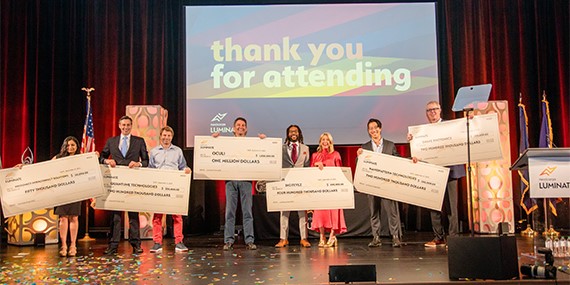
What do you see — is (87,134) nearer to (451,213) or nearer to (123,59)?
(123,59)

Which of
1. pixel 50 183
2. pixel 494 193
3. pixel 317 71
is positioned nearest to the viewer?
pixel 50 183

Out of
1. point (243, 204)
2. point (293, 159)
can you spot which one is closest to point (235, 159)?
point (243, 204)

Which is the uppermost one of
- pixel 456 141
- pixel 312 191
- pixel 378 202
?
pixel 456 141

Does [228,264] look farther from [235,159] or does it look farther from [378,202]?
[378,202]

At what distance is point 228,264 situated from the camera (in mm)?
5039

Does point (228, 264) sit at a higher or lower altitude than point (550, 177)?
lower

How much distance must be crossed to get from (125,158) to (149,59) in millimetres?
3423

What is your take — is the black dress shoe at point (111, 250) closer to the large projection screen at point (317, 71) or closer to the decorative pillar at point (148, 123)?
the decorative pillar at point (148, 123)

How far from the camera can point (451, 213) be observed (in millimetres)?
6230

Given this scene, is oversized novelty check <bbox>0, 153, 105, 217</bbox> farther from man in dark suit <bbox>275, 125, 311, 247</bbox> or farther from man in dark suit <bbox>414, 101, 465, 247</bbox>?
man in dark suit <bbox>414, 101, 465, 247</bbox>

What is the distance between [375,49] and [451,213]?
3223 millimetres

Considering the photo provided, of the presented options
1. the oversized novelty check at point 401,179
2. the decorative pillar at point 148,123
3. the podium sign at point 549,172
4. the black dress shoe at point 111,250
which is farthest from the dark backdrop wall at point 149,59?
the podium sign at point 549,172

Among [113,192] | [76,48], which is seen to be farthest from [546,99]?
[76,48]

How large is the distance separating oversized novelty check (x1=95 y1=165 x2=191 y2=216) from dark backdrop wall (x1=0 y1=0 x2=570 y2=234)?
2729 millimetres
